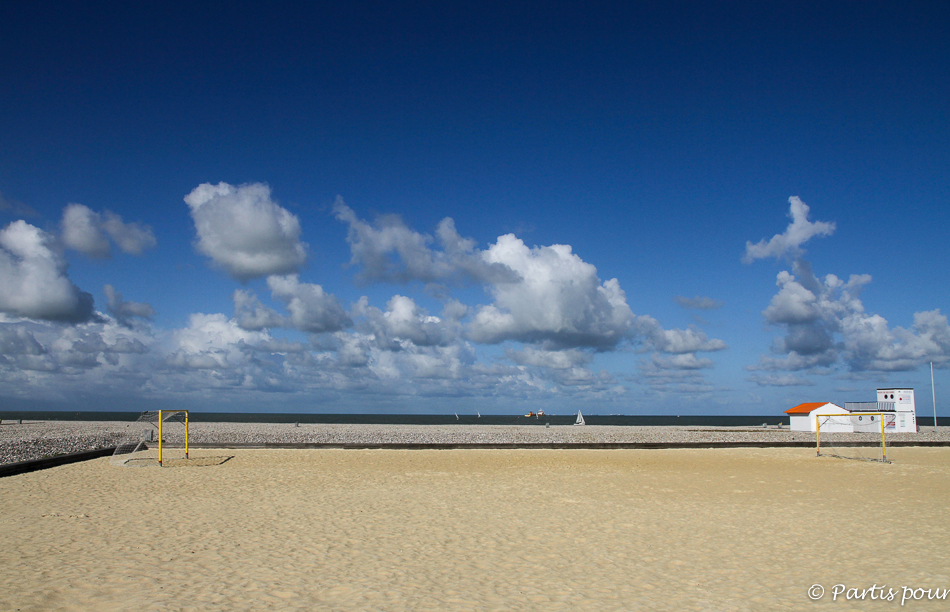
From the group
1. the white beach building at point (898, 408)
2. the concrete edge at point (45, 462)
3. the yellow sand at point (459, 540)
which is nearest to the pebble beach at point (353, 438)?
the white beach building at point (898, 408)

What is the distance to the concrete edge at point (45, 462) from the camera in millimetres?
13430

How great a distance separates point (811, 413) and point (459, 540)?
37757mm

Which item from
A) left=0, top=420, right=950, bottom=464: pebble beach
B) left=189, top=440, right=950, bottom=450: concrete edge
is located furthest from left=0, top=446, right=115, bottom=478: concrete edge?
left=189, top=440, right=950, bottom=450: concrete edge

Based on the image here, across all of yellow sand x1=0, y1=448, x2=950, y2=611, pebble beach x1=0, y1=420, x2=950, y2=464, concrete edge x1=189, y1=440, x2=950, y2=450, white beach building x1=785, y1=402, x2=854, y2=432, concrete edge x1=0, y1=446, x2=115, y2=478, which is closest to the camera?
yellow sand x1=0, y1=448, x2=950, y2=611

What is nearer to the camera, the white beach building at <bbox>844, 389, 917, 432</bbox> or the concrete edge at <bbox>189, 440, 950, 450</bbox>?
the concrete edge at <bbox>189, 440, 950, 450</bbox>

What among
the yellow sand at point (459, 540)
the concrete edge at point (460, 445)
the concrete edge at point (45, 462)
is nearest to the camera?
the yellow sand at point (459, 540)

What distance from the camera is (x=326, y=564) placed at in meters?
6.77

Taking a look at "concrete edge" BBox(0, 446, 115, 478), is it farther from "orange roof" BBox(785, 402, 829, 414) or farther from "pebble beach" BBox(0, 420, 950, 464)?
"orange roof" BBox(785, 402, 829, 414)

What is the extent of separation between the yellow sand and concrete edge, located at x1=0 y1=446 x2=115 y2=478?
0.49m

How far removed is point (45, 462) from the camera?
49.1 feet

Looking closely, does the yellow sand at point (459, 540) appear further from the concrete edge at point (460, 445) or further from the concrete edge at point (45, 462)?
the concrete edge at point (460, 445)

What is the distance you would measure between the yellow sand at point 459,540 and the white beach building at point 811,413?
948 inches

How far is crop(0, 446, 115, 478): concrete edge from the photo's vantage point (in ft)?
44.1

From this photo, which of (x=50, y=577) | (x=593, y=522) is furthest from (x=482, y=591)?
(x=50, y=577)
